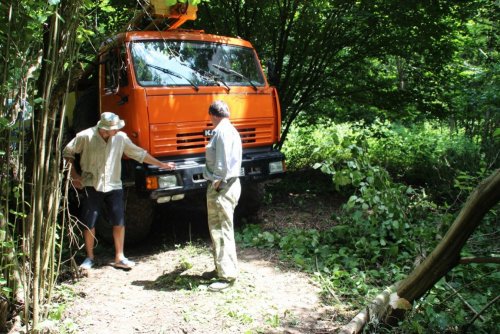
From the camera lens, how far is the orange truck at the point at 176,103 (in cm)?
493

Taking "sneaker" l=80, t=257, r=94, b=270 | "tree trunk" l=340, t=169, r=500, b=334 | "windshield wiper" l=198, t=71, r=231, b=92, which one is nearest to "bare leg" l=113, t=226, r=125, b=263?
"sneaker" l=80, t=257, r=94, b=270

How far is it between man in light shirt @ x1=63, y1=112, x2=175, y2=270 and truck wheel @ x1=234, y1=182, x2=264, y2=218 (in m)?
1.40

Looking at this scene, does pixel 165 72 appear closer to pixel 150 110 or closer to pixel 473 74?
pixel 150 110

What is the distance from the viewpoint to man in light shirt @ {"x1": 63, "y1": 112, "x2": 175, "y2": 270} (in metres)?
4.63

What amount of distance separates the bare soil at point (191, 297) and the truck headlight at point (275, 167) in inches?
39.1

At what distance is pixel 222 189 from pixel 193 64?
1974mm

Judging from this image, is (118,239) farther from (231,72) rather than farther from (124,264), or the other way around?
(231,72)

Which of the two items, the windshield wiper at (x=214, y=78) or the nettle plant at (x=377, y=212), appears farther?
the windshield wiper at (x=214, y=78)

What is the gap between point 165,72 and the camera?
5.21 metres

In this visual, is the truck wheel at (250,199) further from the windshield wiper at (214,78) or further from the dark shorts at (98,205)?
the dark shorts at (98,205)

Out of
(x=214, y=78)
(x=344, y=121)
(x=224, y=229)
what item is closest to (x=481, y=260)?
(x=224, y=229)

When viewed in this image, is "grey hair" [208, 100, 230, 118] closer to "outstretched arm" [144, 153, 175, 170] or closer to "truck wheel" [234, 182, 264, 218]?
"outstretched arm" [144, 153, 175, 170]

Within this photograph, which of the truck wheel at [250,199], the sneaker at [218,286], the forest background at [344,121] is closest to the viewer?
the forest background at [344,121]

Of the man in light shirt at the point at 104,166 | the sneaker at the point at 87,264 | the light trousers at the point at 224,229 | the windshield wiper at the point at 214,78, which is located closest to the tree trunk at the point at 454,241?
the light trousers at the point at 224,229
